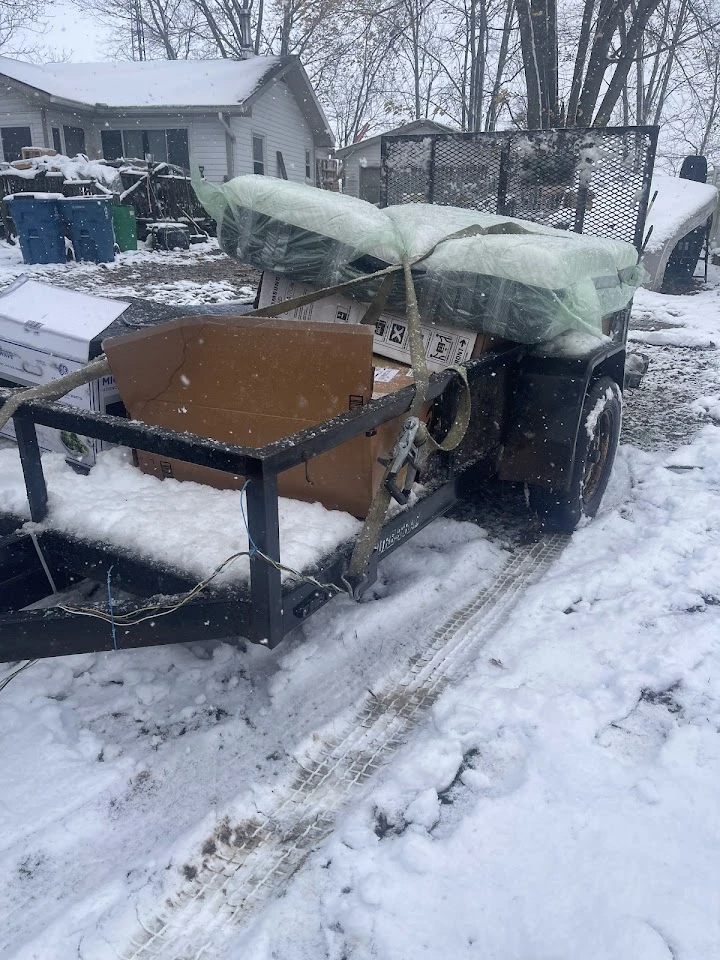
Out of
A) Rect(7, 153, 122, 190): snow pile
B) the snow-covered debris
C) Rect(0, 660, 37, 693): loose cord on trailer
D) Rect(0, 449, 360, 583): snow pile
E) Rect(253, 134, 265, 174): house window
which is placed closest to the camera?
Rect(0, 449, 360, 583): snow pile

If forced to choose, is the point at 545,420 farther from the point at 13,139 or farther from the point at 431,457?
the point at 13,139

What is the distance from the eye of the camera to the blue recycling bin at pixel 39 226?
12383 millimetres

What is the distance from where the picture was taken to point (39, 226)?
41.2ft

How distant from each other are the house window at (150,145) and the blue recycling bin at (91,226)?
40.4ft

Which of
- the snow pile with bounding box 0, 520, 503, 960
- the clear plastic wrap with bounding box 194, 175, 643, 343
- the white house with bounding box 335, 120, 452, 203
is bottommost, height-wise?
the snow pile with bounding box 0, 520, 503, 960

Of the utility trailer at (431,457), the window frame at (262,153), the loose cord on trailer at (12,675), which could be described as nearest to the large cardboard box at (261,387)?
the utility trailer at (431,457)

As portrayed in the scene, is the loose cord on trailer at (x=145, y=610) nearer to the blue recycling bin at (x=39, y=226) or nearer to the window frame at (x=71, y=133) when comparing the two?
the blue recycling bin at (x=39, y=226)

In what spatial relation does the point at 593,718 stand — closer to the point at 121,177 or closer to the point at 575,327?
the point at 575,327

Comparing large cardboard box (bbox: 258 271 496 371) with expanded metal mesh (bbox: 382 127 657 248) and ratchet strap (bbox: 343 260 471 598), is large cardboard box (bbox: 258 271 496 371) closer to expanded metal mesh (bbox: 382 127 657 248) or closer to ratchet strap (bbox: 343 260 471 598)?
ratchet strap (bbox: 343 260 471 598)

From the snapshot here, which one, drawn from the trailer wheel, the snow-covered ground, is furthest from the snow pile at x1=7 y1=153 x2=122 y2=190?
the snow-covered ground

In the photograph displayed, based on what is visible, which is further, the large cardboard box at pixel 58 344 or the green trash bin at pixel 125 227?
the green trash bin at pixel 125 227

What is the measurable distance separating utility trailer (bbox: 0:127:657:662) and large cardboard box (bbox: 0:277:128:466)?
1.94 feet

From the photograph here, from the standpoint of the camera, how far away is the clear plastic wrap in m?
2.94

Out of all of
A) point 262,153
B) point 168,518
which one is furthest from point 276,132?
point 168,518
